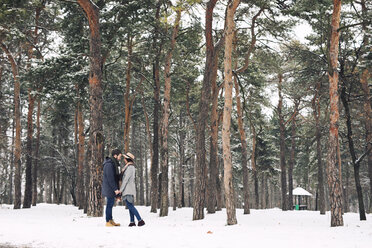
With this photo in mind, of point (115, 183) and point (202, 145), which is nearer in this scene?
point (115, 183)

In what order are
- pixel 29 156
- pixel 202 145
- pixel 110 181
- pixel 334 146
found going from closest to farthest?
1. pixel 110 181
2. pixel 334 146
3. pixel 202 145
4. pixel 29 156

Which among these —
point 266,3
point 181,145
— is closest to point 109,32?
point 266,3

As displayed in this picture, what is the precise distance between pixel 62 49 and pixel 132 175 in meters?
11.4

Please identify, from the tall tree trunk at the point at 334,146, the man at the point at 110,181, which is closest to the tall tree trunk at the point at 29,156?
the man at the point at 110,181

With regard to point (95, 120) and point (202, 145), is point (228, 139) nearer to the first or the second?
point (202, 145)

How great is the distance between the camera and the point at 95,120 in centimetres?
1269

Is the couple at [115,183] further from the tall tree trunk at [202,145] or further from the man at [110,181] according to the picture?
the tall tree trunk at [202,145]

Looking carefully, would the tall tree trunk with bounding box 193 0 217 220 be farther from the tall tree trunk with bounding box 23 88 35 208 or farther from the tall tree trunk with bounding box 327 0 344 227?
the tall tree trunk with bounding box 23 88 35 208

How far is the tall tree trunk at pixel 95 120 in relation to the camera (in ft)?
40.9

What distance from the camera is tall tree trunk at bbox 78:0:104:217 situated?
12.5 metres

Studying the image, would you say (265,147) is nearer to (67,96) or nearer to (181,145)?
(181,145)

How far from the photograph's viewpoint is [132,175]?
8609mm

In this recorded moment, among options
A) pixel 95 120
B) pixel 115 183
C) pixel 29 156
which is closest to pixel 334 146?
pixel 115 183

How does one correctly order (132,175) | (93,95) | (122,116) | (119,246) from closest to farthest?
1. (119,246)
2. (132,175)
3. (93,95)
4. (122,116)
